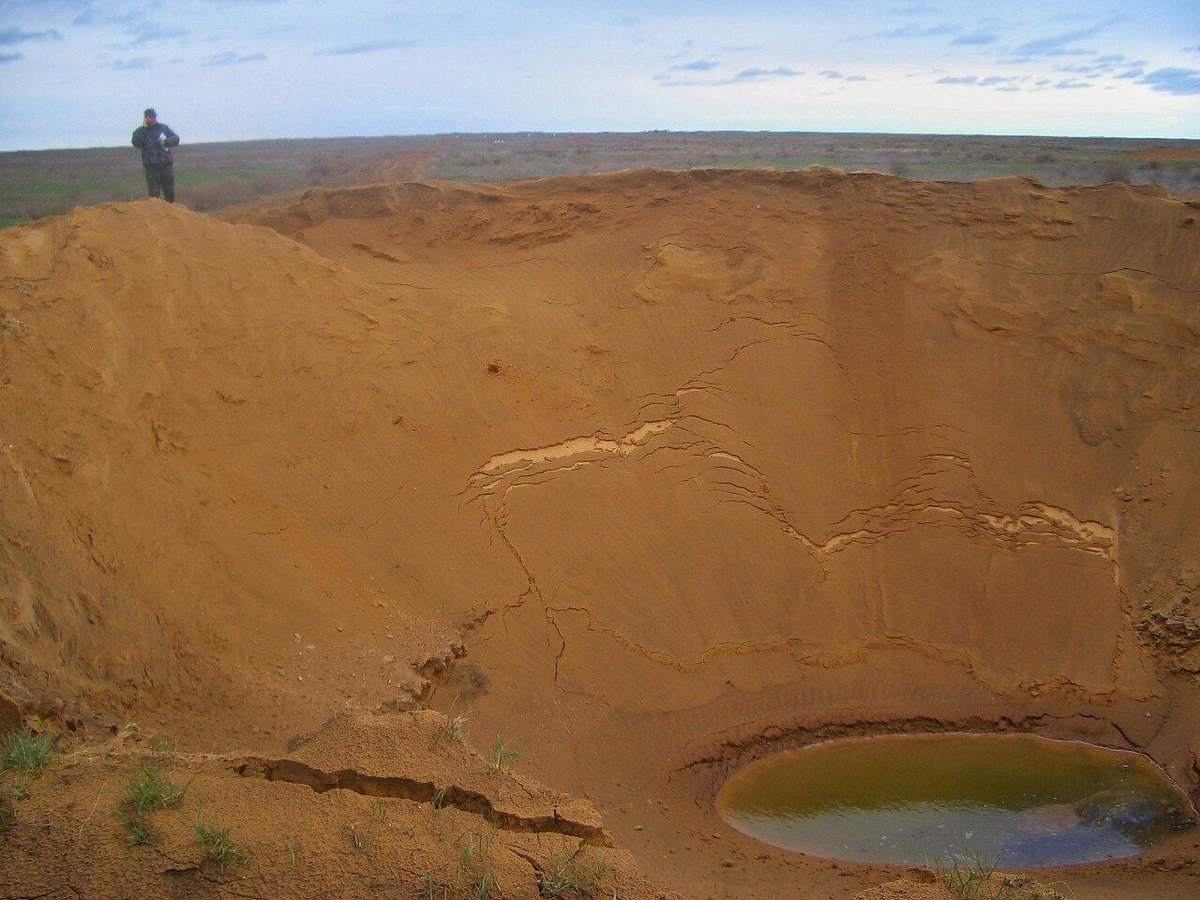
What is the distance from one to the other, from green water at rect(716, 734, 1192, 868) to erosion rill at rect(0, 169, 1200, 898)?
20 centimetres

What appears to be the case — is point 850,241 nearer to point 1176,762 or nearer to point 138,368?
point 1176,762

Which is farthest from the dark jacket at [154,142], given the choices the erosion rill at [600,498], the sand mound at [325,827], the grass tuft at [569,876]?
the grass tuft at [569,876]

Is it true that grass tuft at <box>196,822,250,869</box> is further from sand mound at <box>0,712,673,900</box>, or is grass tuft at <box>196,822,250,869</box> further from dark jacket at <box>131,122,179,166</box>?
dark jacket at <box>131,122,179,166</box>

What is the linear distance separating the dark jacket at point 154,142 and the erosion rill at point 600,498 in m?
1.42

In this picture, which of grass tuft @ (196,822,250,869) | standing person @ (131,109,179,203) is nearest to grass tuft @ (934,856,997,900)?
grass tuft @ (196,822,250,869)

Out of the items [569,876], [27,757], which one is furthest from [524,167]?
[569,876]

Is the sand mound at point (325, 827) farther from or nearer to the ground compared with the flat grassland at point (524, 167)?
nearer to the ground

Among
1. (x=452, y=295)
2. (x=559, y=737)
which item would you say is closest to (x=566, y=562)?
(x=559, y=737)

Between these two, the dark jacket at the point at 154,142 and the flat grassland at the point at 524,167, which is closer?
the dark jacket at the point at 154,142

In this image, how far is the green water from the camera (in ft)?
18.1

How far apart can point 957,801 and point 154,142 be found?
11.0 metres

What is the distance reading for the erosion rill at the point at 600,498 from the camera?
16.9 ft

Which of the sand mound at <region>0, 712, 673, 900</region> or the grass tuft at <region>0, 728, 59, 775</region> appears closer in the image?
the sand mound at <region>0, 712, 673, 900</region>

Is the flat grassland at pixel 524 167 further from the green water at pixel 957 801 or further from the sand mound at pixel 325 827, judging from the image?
the sand mound at pixel 325 827
